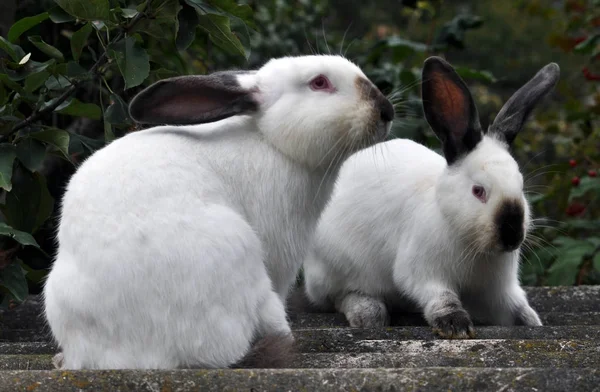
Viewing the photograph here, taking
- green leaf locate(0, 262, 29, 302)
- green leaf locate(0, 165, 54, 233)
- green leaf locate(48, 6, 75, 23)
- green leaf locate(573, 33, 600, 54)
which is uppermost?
green leaf locate(573, 33, 600, 54)

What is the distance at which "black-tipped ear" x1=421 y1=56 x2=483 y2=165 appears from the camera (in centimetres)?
442

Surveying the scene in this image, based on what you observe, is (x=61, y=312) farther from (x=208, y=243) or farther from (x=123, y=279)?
(x=208, y=243)

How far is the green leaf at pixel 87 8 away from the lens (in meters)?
3.86

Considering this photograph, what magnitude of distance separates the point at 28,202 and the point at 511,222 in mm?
2232

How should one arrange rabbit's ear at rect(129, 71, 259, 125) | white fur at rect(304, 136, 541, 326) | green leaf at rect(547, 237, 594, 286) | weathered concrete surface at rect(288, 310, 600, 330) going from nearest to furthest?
rabbit's ear at rect(129, 71, 259, 125)
white fur at rect(304, 136, 541, 326)
weathered concrete surface at rect(288, 310, 600, 330)
green leaf at rect(547, 237, 594, 286)

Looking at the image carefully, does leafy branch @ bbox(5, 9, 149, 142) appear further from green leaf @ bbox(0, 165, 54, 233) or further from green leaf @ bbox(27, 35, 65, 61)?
green leaf @ bbox(0, 165, 54, 233)

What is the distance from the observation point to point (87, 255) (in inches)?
126

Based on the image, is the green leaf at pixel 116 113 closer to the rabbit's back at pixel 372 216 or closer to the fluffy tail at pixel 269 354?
the rabbit's back at pixel 372 216

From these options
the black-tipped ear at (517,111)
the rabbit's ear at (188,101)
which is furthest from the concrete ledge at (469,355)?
the black-tipped ear at (517,111)

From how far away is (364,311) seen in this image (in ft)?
15.6

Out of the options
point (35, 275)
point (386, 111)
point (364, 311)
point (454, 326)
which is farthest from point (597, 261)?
point (35, 275)

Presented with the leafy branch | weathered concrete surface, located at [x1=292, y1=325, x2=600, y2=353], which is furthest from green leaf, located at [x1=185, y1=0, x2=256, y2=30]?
weathered concrete surface, located at [x1=292, y1=325, x2=600, y2=353]

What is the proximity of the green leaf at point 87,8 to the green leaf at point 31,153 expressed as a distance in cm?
64

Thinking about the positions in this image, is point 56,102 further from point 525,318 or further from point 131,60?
point 525,318
